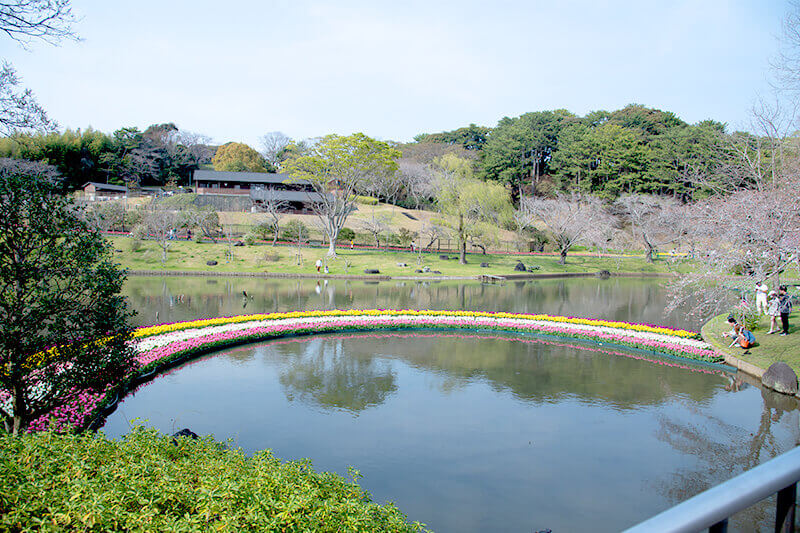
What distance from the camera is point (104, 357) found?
8375 mm

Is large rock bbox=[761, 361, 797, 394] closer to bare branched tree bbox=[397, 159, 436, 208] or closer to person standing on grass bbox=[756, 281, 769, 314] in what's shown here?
→ person standing on grass bbox=[756, 281, 769, 314]

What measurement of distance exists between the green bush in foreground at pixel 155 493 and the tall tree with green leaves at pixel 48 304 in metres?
2.48

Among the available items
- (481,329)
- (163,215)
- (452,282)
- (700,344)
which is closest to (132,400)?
(481,329)

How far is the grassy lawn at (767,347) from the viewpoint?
14.5 meters

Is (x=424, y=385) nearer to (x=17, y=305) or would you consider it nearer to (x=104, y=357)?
(x=104, y=357)

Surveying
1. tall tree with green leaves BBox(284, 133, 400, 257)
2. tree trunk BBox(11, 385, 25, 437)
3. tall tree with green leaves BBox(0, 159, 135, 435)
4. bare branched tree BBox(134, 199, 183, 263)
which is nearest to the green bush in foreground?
tall tree with green leaves BBox(0, 159, 135, 435)

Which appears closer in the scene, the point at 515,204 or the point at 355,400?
the point at 355,400

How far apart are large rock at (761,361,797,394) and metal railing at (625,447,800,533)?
1440 centimetres

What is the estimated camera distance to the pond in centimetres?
766

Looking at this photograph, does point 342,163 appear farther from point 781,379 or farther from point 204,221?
point 781,379

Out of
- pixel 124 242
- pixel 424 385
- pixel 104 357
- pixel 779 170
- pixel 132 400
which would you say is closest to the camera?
pixel 104 357

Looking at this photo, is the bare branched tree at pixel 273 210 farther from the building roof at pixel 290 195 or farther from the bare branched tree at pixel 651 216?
the bare branched tree at pixel 651 216

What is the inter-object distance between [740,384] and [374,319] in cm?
1209

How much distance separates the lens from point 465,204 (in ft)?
144
